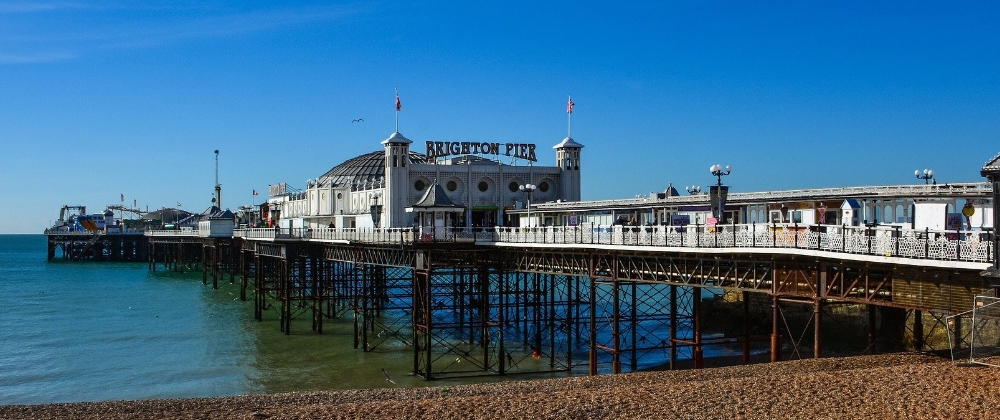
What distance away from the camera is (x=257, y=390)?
121 ft

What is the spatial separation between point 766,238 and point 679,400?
8.62m

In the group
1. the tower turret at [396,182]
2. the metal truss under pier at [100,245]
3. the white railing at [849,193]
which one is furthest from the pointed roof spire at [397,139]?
the metal truss under pier at [100,245]

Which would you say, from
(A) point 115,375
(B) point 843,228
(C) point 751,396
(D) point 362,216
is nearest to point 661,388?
(C) point 751,396

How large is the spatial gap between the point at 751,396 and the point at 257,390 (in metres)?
22.6

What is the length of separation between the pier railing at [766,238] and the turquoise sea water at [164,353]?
6752 mm

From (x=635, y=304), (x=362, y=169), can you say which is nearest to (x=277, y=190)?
(x=362, y=169)

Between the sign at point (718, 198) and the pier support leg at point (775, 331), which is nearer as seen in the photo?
the pier support leg at point (775, 331)

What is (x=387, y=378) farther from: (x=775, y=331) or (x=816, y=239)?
(x=816, y=239)

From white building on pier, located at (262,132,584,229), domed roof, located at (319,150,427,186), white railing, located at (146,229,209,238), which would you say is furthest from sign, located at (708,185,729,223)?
white railing, located at (146,229,209,238)

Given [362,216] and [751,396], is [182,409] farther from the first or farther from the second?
[362,216]

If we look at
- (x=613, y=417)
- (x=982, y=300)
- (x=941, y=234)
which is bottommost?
(x=613, y=417)

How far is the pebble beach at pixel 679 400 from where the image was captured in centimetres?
1923

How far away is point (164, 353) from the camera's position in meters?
47.4

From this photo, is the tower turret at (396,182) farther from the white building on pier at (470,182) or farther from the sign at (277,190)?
the sign at (277,190)
